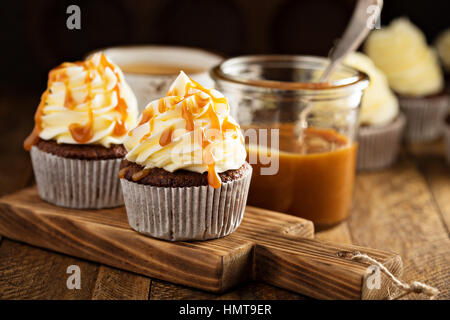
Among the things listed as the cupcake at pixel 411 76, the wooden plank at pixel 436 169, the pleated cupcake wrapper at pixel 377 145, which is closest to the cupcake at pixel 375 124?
the pleated cupcake wrapper at pixel 377 145

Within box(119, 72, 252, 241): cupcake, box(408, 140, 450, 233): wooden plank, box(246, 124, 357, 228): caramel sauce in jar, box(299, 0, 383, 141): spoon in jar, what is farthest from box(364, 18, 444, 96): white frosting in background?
box(119, 72, 252, 241): cupcake

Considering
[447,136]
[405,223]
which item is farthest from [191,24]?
[405,223]

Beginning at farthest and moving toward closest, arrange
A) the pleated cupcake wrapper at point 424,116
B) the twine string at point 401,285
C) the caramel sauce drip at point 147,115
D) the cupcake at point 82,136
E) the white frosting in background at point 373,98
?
the pleated cupcake wrapper at point 424,116, the white frosting in background at point 373,98, the cupcake at point 82,136, the caramel sauce drip at point 147,115, the twine string at point 401,285

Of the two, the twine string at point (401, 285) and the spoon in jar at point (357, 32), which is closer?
the twine string at point (401, 285)

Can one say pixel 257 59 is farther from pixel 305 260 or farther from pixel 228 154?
pixel 305 260

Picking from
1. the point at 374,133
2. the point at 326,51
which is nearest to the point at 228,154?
the point at 374,133

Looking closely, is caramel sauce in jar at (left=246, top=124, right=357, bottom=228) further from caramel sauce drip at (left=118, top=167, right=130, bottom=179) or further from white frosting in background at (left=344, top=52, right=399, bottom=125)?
white frosting in background at (left=344, top=52, right=399, bottom=125)

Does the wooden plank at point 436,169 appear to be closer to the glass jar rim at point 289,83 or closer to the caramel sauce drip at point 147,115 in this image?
the glass jar rim at point 289,83
